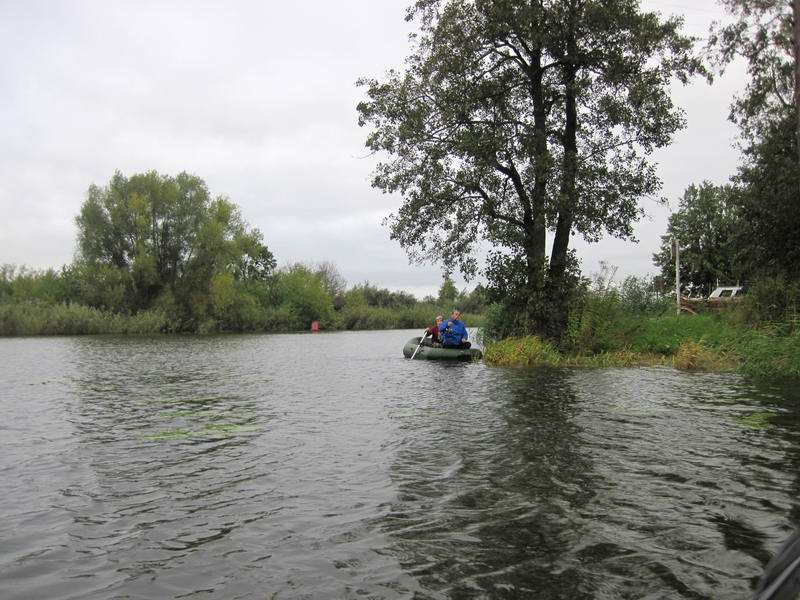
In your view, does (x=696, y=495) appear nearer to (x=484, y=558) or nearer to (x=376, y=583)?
(x=484, y=558)

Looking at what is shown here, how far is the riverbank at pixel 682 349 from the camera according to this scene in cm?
1521

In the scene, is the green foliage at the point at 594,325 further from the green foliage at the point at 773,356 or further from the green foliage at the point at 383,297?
the green foliage at the point at 383,297

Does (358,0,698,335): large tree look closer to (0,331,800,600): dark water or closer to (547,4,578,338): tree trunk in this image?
(547,4,578,338): tree trunk

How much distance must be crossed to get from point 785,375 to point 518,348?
7.57m

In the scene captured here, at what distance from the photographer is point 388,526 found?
508 centimetres

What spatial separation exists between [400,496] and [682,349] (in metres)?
14.8

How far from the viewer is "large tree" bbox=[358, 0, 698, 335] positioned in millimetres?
19828

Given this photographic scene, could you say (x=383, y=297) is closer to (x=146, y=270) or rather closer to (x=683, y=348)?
(x=146, y=270)

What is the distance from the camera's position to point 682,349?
1823 centimetres

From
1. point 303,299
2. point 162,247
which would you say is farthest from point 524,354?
point 303,299

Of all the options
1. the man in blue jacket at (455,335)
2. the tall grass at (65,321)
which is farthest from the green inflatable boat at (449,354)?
the tall grass at (65,321)

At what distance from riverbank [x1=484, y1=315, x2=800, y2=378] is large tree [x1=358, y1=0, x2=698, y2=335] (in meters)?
1.90

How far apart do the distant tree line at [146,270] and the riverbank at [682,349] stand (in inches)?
1115

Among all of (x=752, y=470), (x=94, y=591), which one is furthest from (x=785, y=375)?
(x=94, y=591)
